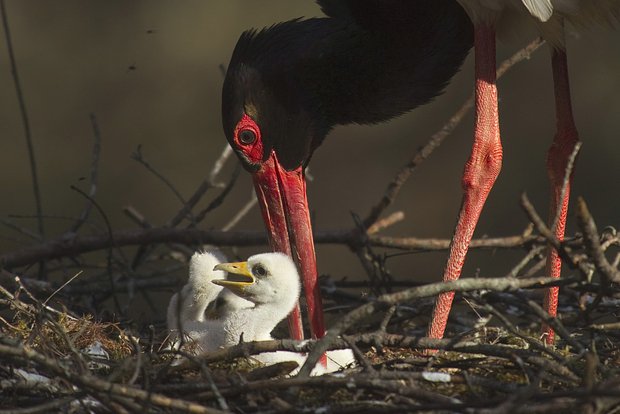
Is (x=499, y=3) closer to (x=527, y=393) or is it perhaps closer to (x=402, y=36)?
(x=402, y=36)

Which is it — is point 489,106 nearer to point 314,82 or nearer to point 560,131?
point 560,131

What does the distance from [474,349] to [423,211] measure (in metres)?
6.24

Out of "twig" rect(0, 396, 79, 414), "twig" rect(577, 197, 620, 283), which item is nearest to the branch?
"twig" rect(0, 396, 79, 414)

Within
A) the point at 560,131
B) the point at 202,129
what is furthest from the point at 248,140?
the point at 202,129

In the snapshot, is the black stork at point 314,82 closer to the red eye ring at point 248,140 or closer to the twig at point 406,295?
the red eye ring at point 248,140

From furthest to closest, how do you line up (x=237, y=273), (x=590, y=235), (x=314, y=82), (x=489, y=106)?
(x=314, y=82) → (x=489, y=106) → (x=237, y=273) → (x=590, y=235)

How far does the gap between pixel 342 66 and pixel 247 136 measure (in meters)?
0.48

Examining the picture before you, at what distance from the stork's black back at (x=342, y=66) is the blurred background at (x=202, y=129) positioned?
4222mm

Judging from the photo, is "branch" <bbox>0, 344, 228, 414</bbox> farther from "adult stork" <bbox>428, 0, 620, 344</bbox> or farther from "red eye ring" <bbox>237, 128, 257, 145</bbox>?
"red eye ring" <bbox>237, 128, 257, 145</bbox>

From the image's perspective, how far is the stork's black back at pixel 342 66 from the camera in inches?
189

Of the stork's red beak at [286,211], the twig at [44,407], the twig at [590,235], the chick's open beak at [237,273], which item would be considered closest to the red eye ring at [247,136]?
the stork's red beak at [286,211]

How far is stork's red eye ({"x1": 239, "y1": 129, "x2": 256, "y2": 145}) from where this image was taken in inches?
188

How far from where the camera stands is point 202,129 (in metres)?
10.6

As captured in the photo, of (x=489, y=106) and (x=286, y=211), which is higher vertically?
(x=489, y=106)
